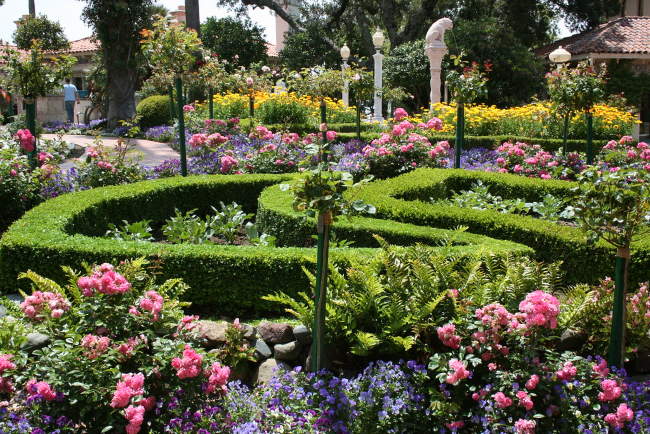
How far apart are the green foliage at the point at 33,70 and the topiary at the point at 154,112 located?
36.1ft

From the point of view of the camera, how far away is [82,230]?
6.01m

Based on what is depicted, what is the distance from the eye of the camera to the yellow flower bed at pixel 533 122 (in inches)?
483

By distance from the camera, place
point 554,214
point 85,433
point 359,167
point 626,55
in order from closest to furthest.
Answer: point 85,433
point 554,214
point 359,167
point 626,55

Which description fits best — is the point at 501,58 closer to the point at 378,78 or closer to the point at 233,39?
the point at 378,78

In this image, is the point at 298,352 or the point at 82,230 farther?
the point at 82,230

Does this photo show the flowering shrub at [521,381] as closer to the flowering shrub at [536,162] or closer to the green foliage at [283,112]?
the flowering shrub at [536,162]

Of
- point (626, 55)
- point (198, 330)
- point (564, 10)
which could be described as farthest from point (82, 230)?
point (564, 10)

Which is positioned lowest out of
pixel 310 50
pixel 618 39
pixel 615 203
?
pixel 615 203

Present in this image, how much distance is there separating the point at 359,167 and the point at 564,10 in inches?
849

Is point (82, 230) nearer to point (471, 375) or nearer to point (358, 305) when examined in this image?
point (358, 305)

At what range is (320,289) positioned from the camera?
10.9 ft

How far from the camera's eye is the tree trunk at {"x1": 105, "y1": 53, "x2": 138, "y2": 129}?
18.9 metres

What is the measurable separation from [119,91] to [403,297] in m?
17.2

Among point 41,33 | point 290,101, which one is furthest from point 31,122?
point 41,33
